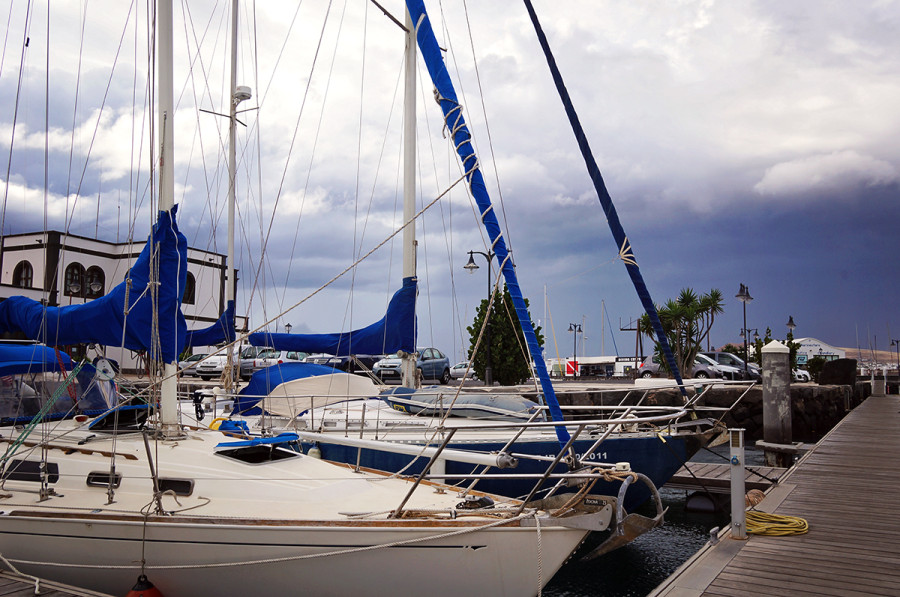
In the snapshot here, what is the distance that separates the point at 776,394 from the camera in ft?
58.2

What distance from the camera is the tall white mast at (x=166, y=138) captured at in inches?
282

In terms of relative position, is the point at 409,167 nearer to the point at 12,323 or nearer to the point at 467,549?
the point at 12,323

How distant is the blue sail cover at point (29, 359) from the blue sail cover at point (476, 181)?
511cm

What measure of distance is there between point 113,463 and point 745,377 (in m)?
25.1

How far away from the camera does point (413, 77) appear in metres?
13.5

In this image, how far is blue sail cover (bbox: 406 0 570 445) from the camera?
595 cm

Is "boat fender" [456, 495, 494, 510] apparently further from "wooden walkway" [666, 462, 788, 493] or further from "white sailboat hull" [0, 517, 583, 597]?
"wooden walkway" [666, 462, 788, 493]

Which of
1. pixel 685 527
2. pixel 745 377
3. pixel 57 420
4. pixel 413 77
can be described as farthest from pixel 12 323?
pixel 745 377

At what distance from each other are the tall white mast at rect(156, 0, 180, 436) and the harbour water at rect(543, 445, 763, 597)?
16.8 feet

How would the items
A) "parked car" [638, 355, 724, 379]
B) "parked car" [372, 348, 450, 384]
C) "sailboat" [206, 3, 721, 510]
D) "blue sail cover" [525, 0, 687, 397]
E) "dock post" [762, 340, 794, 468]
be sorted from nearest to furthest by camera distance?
"sailboat" [206, 3, 721, 510]
"blue sail cover" [525, 0, 687, 397]
"dock post" [762, 340, 794, 468]
"parked car" [372, 348, 450, 384]
"parked car" [638, 355, 724, 379]

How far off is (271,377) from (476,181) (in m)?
6.77

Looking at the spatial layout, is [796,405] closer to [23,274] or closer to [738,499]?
[738,499]

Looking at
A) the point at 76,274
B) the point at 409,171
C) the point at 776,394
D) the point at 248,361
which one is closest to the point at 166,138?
the point at 409,171

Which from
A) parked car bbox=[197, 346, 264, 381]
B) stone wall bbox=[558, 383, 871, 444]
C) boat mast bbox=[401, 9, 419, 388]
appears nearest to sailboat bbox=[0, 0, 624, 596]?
boat mast bbox=[401, 9, 419, 388]
